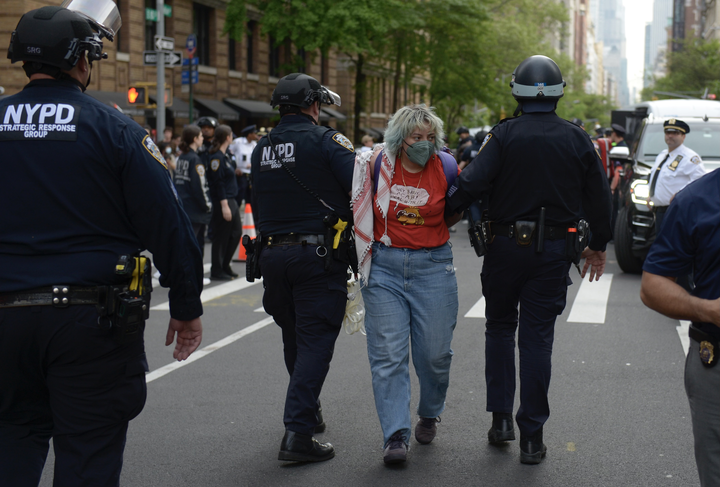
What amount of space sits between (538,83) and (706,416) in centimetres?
232

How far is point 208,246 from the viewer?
15305 mm

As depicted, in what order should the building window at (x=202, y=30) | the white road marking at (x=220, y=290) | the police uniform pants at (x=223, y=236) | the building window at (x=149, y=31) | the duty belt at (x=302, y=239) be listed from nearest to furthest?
the duty belt at (x=302, y=239), the white road marking at (x=220, y=290), the police uniform pants at (x=223, y=236), the building window at (x=149, y=31), the building window at (x=202, y=30)

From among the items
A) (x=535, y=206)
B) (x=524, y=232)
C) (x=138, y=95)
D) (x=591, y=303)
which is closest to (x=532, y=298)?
(x=524, y=232)

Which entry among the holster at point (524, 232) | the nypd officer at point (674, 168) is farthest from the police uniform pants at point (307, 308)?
the nypd officer at point (674, 168)

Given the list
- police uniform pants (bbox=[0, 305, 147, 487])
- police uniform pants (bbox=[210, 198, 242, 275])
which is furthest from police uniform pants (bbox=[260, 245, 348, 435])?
police uniform pants (bbox=[210, 198, 242, 275])

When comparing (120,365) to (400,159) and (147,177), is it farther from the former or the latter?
(400,159)

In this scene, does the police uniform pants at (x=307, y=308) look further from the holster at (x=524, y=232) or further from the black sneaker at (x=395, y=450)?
the holster at (x=524, y=232)

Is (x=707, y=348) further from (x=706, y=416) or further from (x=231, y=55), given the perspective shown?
(x=231, y=55)

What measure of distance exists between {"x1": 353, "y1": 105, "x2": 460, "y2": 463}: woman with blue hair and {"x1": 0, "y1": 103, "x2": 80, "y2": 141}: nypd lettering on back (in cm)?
191

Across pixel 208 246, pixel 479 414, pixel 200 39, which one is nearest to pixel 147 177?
pixel 479 414

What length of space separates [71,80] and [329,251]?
1.91m

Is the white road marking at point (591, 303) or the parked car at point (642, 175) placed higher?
the parked car at point (642, 175)

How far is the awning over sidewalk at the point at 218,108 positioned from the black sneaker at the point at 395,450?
1014 inches

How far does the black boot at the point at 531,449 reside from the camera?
14.9 feet
